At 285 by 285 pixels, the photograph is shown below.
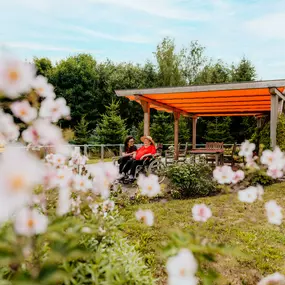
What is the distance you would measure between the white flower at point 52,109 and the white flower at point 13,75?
285 millimetres

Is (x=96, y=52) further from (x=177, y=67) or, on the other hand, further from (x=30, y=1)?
(x=30, y=1)

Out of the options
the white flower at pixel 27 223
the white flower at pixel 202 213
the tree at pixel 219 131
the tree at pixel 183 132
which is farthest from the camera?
the tree at pixel 183 132

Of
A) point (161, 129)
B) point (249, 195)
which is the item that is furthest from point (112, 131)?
point (249, 195)

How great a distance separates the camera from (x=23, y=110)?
1.19 metres

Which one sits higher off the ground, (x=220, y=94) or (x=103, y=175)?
(x=220, y=94)

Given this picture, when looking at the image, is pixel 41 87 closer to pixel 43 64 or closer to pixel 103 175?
pixel 103 175

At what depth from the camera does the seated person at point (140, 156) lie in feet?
23.4

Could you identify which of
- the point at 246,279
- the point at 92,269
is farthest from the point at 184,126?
the point at 92,269

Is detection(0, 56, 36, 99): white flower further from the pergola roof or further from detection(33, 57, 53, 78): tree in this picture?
detection(33, 57, 53, 78): tree

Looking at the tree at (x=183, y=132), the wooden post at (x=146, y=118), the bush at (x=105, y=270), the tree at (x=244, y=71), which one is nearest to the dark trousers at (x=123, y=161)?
the wooden post at (x=146, y=118)

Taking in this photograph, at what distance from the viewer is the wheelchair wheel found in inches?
273

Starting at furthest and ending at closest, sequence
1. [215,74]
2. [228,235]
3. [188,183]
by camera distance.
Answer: [215,74] → [188,183] → [228,235]

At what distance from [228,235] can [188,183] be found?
232 cm

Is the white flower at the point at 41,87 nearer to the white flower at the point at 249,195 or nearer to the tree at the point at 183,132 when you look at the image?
the white flower at the point at 249,195
